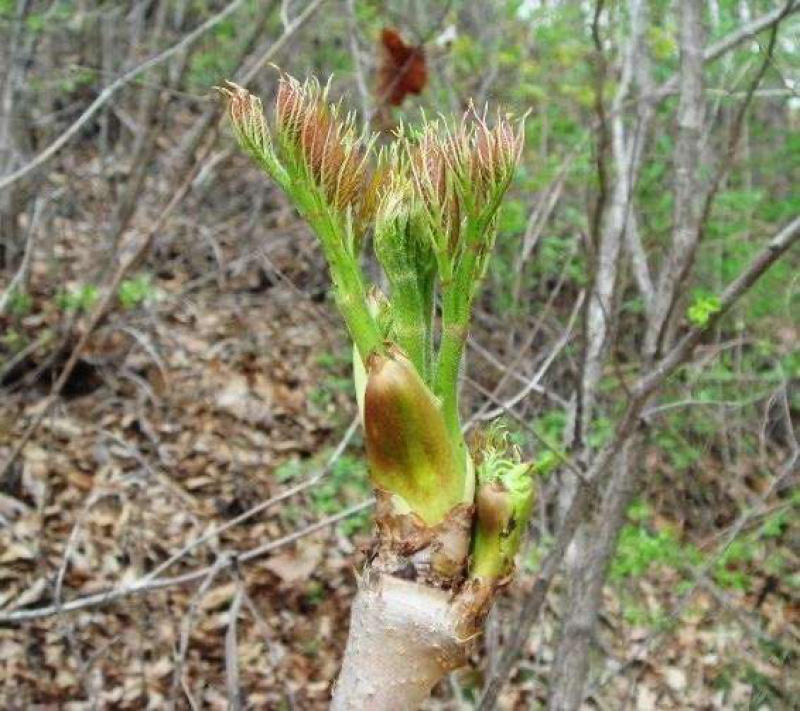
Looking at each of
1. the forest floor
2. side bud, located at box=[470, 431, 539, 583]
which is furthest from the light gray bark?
side bud, located at box=[470, 431, 539, 583]

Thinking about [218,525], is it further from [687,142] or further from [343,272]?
[343,272]

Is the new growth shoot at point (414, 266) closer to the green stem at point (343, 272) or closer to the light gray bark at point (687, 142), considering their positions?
the green stem at point (343, 272)

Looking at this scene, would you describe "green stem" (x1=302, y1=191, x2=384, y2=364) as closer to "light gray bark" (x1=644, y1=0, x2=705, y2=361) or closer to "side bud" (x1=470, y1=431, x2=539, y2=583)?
"side bud" (x1=470, y1=431, x2=539, y2=583)

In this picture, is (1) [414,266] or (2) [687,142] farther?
(2) [687,142]

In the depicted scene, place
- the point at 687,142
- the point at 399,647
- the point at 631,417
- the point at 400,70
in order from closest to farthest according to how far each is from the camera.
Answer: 1. the point at 399,647
2. the point at 631,417
3. the point at 687,142
4. the point at 400,70

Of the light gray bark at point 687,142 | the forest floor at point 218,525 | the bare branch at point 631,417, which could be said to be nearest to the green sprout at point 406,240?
the bare branch at point 631,417

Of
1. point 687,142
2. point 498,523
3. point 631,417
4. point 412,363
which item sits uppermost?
point 687,142

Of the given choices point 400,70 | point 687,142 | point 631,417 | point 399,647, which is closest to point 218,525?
point 400,70
